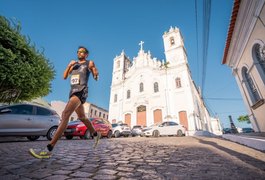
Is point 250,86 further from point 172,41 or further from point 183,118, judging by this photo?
point 172,41

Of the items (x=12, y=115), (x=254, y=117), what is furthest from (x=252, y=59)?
(x=12, y=115)

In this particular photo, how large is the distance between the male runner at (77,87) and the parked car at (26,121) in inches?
168

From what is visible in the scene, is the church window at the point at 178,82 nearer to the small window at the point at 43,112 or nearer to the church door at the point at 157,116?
the church door at the point at 157,116

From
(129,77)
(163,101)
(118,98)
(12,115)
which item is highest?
(129,77)

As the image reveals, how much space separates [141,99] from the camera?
25359 millimetres

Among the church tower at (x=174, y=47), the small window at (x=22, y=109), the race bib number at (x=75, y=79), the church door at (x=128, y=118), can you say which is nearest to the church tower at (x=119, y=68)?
the church door at (x=128, y=118)

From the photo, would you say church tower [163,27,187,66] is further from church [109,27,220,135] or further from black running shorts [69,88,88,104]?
black running shorts [69,88,88,104]

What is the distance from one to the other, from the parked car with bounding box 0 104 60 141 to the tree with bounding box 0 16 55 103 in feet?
5.12

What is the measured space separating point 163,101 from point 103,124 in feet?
48.0

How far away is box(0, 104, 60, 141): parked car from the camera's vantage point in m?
5.64

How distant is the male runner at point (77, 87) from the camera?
253 cm

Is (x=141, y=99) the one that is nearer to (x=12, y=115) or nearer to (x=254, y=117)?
(x=254, y=117)

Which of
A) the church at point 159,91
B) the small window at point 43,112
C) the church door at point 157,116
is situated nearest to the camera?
the small window at point 43,112

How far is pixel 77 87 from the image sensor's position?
9.09ft
